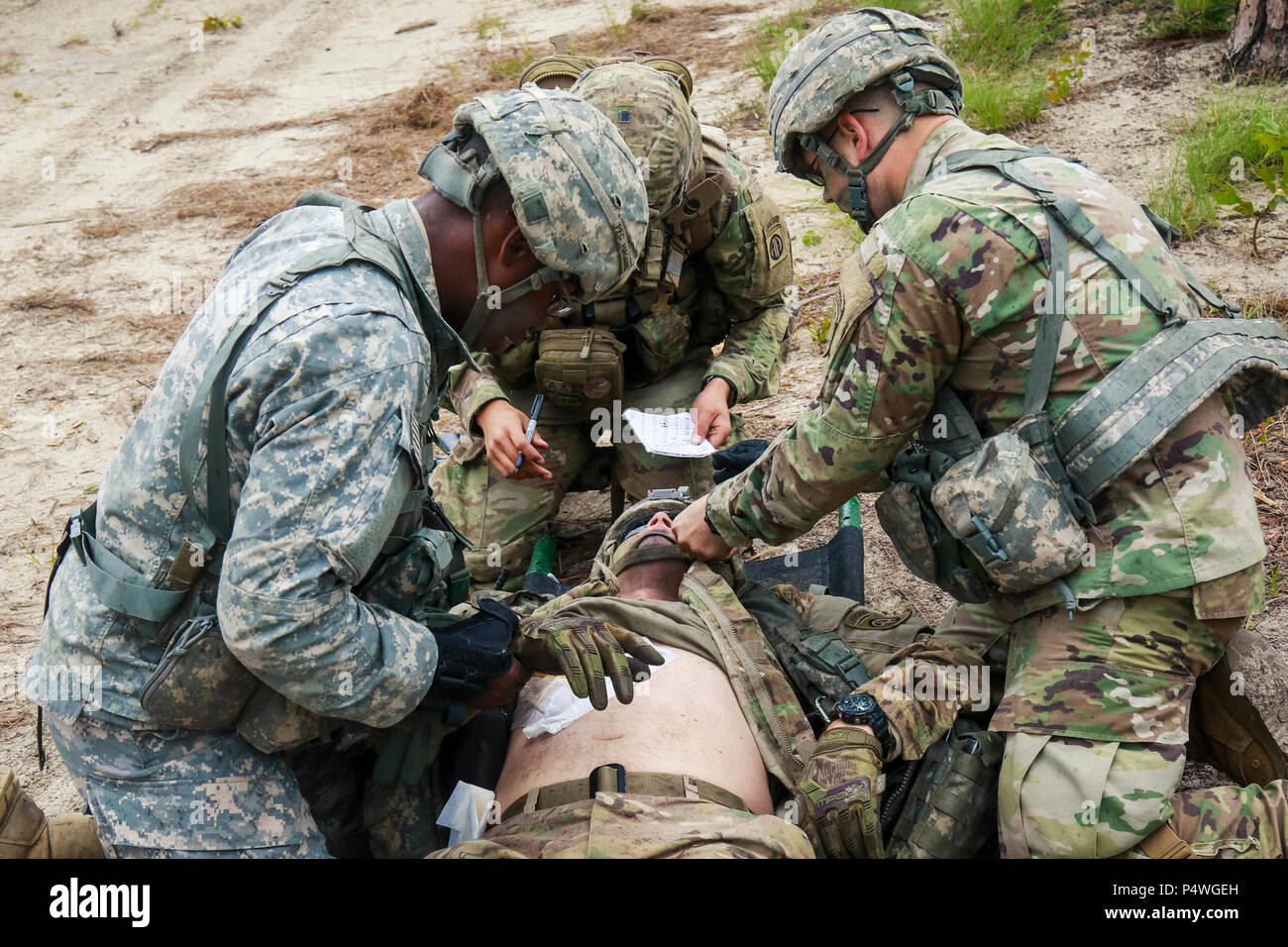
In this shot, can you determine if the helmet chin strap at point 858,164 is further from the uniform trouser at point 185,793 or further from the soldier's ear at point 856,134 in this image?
the uniform trouser at point 185,793

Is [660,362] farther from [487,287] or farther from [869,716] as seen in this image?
[487,287]

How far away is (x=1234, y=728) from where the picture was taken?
317 centimetres

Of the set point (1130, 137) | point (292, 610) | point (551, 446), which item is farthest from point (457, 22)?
point (292, 610)

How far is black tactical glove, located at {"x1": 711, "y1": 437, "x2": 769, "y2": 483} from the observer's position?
12.8ft

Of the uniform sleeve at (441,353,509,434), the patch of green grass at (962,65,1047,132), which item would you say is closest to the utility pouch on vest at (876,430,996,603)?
the uniform sleeve at (441,353,509,434)

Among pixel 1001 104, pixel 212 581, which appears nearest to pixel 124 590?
pixel 212 581

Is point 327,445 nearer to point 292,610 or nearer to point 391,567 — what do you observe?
point 292,610

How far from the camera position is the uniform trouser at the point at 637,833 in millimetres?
2262

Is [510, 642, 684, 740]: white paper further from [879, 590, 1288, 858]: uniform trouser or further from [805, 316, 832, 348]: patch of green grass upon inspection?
[805, 316, 832, 348]: patch of green grass

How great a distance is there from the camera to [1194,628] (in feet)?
9.48

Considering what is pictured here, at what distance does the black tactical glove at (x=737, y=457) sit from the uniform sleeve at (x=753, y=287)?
0.70m

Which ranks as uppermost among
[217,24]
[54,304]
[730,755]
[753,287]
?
[753,287]

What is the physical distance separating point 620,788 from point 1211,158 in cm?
541

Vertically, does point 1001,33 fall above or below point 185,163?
above
